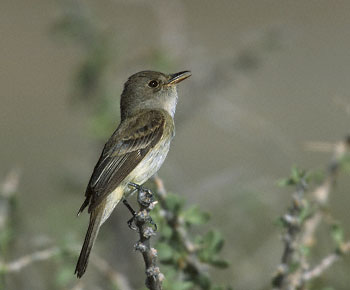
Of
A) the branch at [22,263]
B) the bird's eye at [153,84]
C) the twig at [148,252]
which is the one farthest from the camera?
the bird's eye at [153,84]

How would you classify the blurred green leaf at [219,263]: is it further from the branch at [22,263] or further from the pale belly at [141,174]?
the branch at [22,263]

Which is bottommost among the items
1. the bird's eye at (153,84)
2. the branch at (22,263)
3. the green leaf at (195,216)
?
the branch at (22,263)

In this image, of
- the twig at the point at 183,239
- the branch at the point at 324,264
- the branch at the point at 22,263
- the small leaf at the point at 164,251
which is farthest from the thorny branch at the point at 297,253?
the branch at the point at 22,263

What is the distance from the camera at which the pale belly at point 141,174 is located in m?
4.14

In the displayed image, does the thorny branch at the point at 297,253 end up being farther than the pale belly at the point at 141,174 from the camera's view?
No

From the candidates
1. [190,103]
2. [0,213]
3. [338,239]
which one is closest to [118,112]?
[190,103]

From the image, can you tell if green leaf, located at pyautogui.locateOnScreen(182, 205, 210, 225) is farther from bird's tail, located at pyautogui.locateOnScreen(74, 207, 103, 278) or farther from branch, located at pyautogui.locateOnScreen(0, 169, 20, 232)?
branch, located at pyautogui.locateOnScreen(0, 169, 20, 232)

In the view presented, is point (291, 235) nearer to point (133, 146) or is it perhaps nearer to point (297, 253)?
point (297, 253)

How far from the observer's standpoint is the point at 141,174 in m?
4.27

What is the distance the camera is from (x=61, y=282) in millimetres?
4168

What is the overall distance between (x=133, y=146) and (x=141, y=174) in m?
0.26

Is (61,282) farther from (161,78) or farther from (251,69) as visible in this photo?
(251,69)

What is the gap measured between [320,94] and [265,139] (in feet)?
24.7

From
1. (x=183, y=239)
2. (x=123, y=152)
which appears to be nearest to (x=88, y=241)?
(x=183, y=239)
